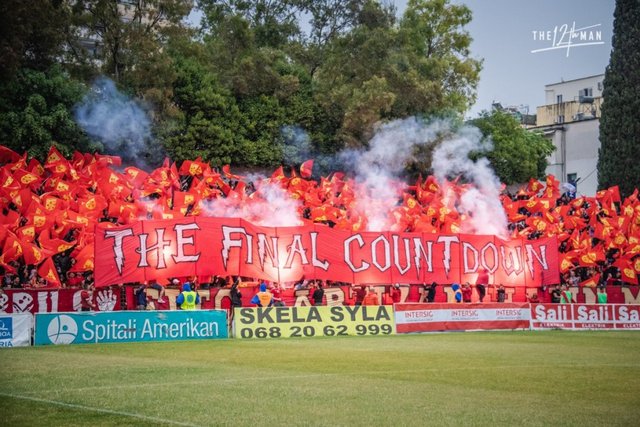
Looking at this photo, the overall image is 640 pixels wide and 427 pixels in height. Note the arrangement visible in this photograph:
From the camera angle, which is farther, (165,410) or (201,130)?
(201,130)

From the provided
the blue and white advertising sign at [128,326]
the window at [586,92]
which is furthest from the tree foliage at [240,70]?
the window at [586,92]

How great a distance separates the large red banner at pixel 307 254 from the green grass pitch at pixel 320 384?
297 inches

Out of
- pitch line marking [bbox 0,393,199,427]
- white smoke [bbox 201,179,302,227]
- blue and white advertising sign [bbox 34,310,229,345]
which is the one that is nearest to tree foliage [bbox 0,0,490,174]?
white smoke [bbox 201,179,302,227]

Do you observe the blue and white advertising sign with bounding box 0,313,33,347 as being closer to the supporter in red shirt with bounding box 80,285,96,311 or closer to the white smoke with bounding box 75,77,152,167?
the supporter in red shirt with bounding box 80,285,96,311

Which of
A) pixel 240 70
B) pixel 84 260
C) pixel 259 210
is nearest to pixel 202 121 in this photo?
pixel 240 70

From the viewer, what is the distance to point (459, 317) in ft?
123

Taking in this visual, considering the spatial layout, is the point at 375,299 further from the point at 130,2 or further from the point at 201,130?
the point at 130,2

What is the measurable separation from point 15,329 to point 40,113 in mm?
22321

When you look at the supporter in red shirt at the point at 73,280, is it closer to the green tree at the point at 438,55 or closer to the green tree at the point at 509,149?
the green tree at the point at 438,55

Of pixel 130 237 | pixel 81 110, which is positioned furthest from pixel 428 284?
pixel 81 110

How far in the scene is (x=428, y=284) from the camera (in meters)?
43.4

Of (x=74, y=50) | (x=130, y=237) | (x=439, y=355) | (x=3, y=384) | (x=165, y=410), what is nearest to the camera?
(x=165, y=410)

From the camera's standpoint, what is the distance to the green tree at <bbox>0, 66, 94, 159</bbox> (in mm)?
47312

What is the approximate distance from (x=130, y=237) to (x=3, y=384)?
18.2m
